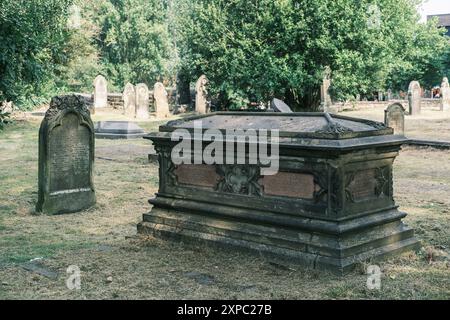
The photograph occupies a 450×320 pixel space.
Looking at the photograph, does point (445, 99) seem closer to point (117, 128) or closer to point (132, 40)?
point (117, 128)

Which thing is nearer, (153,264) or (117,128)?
(153,264)

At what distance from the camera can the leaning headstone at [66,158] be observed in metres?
8.82

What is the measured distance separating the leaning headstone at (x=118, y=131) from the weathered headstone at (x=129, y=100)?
31.4ft

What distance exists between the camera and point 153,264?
5.94 meters

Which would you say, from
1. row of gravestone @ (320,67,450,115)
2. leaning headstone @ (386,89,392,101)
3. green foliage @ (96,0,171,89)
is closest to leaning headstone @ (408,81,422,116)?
row of gravestone @ (320,67,450,115)

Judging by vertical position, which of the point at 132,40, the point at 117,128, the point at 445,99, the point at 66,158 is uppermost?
the point at 132,40

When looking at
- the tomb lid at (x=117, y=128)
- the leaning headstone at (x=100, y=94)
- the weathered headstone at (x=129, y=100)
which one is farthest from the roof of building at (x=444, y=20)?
the tomb lid at (x=117, y=128)

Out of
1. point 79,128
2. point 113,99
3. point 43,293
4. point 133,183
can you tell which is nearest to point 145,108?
point 113,99

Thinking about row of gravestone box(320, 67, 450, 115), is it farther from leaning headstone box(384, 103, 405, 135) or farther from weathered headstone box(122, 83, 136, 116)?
weathered headstone box(122, 83, 136, 116)

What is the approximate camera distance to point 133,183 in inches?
451

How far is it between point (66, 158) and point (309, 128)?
457 centimetres

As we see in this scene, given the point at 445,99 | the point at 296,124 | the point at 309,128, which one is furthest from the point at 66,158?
the point at 445,99

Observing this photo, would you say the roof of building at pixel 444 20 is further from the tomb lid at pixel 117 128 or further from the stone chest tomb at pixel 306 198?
the stone chest tomb at pixel 306 198
